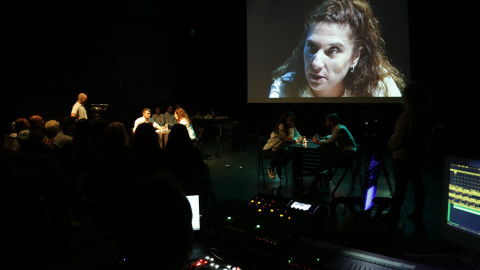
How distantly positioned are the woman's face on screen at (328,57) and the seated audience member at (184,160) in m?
5.16

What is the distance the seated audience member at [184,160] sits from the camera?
2.69 m

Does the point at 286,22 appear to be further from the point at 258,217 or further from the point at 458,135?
the point at 258,217

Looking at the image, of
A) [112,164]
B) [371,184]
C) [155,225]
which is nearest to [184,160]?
[112,164]

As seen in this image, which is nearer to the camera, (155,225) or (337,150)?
(155,225)

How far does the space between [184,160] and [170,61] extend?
8738 mm

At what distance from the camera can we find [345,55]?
22.2ft

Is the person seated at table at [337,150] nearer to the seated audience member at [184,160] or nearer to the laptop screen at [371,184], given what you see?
the laptop screen at [371,184]

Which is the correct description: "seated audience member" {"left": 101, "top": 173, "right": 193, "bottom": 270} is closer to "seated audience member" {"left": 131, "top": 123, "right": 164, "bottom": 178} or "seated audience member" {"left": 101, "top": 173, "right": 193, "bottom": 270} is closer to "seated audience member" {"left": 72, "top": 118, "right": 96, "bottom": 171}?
"seated audience member" {"left": 131, "top": 123, "right": 164, "bottom": 178}

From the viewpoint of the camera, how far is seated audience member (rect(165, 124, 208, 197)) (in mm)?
2689

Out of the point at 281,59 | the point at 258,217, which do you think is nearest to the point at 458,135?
the point at 281,59

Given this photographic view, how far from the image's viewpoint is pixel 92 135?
3.52 meters

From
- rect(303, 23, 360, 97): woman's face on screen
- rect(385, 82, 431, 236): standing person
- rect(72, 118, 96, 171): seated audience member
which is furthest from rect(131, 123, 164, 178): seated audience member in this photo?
rect(303, 23, 360, 97): woman's face on screen

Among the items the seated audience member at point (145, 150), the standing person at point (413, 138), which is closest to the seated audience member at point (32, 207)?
the seated audience member at point (145, 150)

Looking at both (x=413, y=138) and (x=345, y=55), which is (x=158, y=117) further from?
(x=413, y=138)
